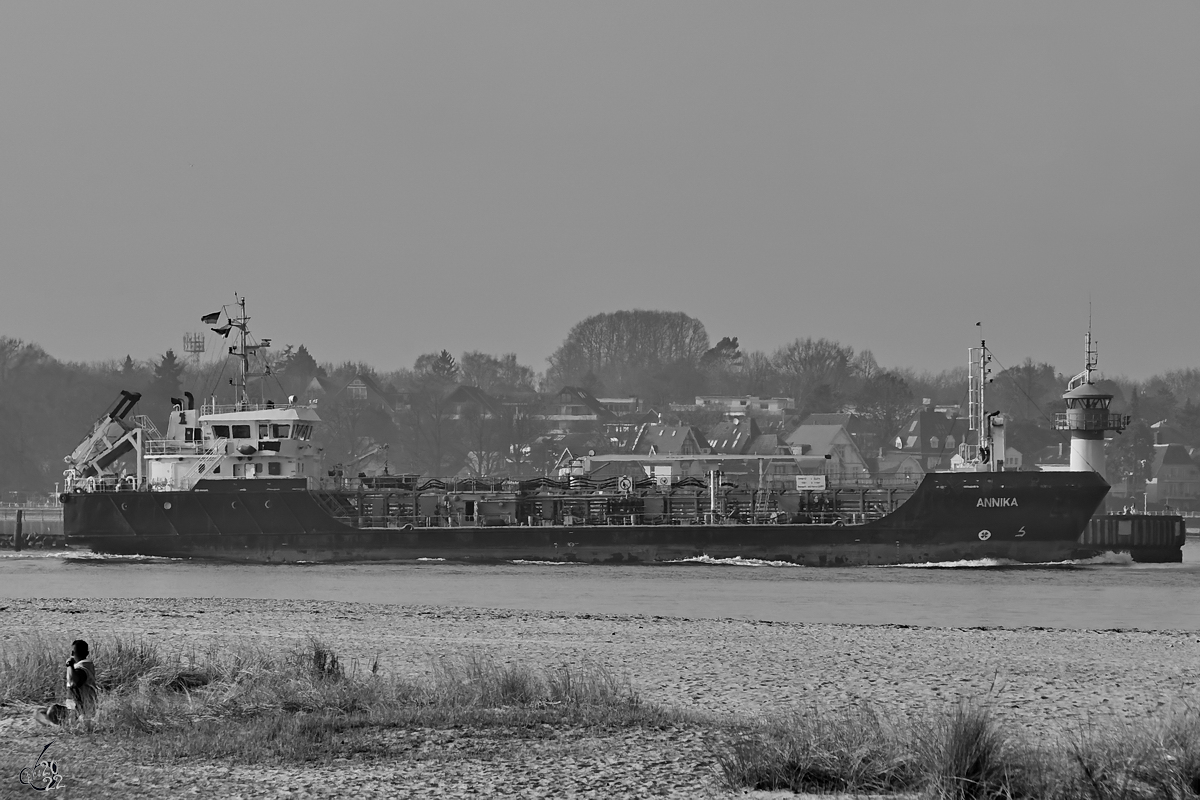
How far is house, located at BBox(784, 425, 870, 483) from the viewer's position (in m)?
99.4

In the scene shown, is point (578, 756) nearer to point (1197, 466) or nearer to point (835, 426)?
point (835, 426)

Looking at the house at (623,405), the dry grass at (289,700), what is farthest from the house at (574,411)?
the dry grass at (289,700)

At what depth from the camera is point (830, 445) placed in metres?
102

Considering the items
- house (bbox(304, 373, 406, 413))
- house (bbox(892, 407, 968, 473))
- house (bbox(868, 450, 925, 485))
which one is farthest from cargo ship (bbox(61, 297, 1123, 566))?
house (bbox(304, 373, 406, 413))

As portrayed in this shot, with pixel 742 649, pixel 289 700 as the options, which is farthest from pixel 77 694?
pixel 742 649

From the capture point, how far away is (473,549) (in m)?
45.9

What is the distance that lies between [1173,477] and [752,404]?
149 feet

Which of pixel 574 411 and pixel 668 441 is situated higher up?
pixel 574 411

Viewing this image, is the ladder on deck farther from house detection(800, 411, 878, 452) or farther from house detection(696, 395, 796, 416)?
house detection(696, 395, 796, 416)

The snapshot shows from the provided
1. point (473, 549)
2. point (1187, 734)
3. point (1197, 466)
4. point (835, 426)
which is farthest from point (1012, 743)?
point (1197, 466)

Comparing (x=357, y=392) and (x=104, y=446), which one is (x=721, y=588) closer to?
(x=104, y=446)

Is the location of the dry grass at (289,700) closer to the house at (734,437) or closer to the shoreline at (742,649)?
the shoreline at (742,649)

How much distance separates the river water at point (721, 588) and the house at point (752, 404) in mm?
88304

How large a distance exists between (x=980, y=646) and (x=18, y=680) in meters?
13.9
